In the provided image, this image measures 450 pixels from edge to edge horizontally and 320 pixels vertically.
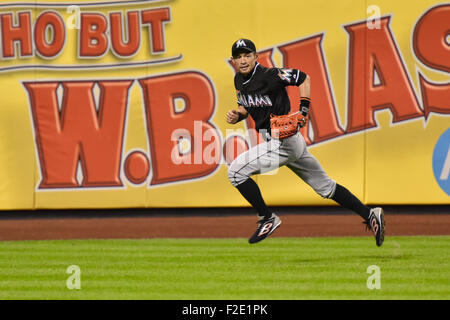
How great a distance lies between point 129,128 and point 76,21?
181 cm

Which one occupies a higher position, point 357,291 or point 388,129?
point 388,129

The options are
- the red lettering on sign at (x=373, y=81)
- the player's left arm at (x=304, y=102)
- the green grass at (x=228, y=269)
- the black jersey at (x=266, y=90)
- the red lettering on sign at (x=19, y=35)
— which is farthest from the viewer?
the red lettering on sign at (x=19, y=35)

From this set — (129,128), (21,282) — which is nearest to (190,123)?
(129,128)

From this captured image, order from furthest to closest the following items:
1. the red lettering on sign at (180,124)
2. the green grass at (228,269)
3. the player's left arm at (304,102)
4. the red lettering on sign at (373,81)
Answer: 1. the red lettering on sign at (180,124)
2. the red lettering on sign at (373,81)
3. the player's left arm at (304,102)
4. the green grass at (228,269)

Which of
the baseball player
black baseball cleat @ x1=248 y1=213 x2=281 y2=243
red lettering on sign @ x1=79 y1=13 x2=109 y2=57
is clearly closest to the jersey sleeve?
the baseball player

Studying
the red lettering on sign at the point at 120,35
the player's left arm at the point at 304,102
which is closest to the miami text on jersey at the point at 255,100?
the player's left arm at the point at 304,102

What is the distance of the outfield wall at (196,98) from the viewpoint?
12812mm

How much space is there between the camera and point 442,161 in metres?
12.8

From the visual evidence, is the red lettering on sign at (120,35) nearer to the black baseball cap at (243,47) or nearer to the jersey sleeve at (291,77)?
the black baseball cap at (243,47)

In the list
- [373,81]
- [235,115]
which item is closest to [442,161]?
[373,81]

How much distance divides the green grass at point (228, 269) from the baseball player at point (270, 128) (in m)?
0.51

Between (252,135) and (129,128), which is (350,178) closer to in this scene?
(252,135)
